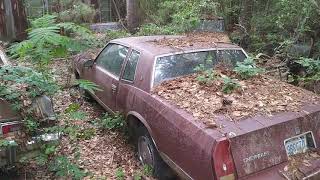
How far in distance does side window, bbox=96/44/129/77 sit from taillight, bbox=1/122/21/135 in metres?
1.85

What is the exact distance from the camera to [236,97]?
4.11 metres

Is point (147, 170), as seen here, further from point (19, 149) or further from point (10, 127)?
point (10, 127)

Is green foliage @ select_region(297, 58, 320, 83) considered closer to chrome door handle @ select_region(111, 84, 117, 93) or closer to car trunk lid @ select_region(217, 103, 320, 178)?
car trunk lid @ select_region(217, 103, 320, 178)

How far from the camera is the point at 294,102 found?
4098mm

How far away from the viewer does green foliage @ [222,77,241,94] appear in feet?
13.9

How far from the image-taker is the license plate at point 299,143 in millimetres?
3631

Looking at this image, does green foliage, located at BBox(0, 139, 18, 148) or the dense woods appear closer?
green foliage, located at BBox(0, 139, 18, 148)

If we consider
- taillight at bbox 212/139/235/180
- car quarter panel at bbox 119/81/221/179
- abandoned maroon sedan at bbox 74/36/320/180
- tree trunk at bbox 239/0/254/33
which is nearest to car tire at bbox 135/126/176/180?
abandoned maroon sedan at bbox 74/36/320/180

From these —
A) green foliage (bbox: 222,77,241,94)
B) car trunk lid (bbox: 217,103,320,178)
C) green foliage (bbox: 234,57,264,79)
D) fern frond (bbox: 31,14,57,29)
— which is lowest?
car trunk lid (bbox: 217,103,320,178)

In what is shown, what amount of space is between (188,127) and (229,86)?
939mm

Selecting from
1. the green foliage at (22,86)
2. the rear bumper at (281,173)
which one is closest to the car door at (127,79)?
the green foliage at (22,86)

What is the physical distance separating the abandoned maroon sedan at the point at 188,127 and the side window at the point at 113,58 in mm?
21

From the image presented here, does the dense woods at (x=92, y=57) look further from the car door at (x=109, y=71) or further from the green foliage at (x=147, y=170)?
the car door at (x=109, y=71)

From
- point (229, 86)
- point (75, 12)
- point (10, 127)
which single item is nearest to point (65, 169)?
point (10, 127)
